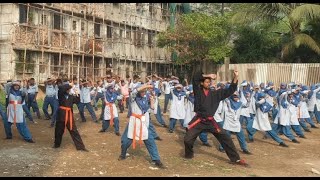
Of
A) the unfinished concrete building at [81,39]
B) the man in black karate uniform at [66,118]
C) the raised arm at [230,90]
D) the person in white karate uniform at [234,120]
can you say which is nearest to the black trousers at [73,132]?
the man in black karate uniform at [66,118]

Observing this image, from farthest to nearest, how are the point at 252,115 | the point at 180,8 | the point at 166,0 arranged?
the point at 180,8
the point at 166,0
the point at 252,115

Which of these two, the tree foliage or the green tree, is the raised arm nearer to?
the tree foliage

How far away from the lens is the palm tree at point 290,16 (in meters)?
22.3

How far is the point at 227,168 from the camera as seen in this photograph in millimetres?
8719

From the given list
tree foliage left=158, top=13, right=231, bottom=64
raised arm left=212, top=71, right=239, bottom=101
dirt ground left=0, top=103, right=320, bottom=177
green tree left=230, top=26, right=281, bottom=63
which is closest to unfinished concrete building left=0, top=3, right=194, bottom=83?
tree foliage left=158, top=13, right=231, bottom=64

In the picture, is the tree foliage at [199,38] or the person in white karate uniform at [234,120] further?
the tree foliage at [199,38]

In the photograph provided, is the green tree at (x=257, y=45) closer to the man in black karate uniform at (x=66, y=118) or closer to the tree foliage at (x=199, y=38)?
the tree foliage at (x=199, y=38)

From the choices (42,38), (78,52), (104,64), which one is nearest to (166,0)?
(104,64)

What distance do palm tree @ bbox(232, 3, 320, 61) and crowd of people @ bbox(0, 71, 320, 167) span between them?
7.61 metres

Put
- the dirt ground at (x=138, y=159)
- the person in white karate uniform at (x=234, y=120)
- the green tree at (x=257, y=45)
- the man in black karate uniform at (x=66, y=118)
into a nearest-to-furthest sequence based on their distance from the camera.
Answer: the dirt ground at (x=138, y=159) → the man in black karate uniform at (x=66, y=118) → the person in white karate uniform at (x=234, y=120) → the green tree at (x=257, y=45)

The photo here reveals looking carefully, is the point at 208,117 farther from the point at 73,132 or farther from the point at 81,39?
the point at 81,39

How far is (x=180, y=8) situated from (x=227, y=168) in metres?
29.3

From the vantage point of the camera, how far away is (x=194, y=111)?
927 cm

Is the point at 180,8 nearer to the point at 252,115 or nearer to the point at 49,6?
the point at 49,6
